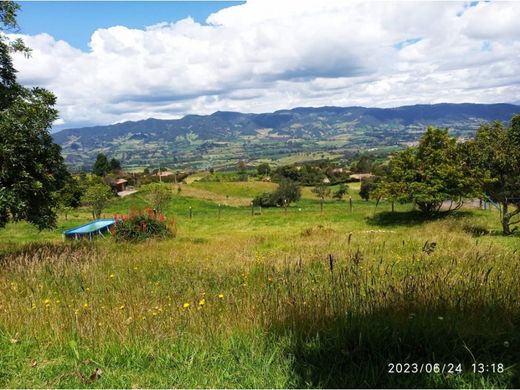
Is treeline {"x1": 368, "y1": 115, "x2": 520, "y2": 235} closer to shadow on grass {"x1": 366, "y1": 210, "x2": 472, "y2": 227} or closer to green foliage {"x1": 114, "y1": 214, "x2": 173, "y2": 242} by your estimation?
shadow on grass {"x1": 366, "y1": 210, "x2": 472, "y2": 227}

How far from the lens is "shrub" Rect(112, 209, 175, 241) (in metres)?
20.8

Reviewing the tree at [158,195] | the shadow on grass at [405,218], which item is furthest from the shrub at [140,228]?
the shadow on grass at [405,218]

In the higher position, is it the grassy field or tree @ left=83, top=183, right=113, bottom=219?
the grassy field

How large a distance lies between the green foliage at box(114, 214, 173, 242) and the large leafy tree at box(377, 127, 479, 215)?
46.6ft

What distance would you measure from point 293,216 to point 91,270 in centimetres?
2633

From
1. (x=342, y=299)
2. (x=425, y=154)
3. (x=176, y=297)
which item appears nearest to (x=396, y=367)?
(x=342, y=299)

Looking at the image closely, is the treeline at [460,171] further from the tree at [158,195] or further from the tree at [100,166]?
the tree at [100,166]

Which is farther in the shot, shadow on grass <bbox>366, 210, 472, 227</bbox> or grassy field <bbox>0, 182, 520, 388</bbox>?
shadow on grass <bbox>366, 210, 472, 227</bbox>

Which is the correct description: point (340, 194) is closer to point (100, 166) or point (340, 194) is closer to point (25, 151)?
point (100, 166)

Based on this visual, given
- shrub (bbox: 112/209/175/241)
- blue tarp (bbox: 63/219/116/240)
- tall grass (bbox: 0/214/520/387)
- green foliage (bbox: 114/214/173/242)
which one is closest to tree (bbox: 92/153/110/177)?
blue tarp (bbox: 63/219/116/240)

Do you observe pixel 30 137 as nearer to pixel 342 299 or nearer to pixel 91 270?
pixel 91 270

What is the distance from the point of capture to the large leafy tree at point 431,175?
24.8 metres

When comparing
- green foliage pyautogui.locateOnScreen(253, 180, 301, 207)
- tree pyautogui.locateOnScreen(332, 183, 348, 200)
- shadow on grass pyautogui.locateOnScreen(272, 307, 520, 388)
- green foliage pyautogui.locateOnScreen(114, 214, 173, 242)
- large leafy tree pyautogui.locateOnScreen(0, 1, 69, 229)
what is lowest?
tree pyautogui.locateOnScreen(332, 183, 348, 200)

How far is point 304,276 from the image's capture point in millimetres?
5715
